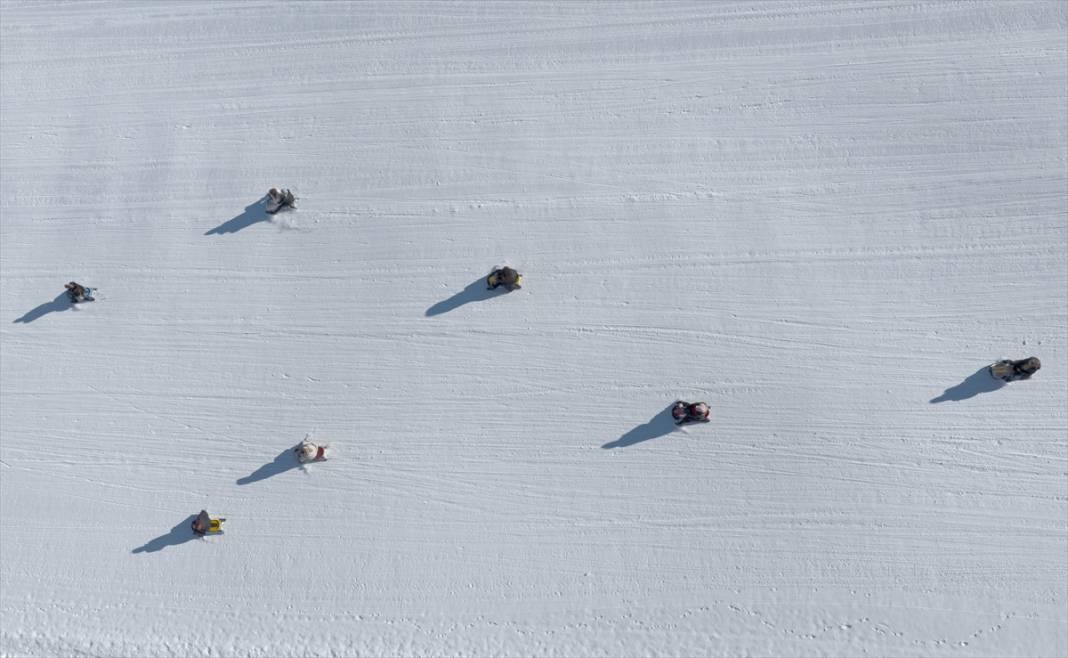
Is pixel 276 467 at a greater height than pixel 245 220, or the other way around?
pixel 245 220

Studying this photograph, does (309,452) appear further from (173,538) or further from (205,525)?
(173,538)

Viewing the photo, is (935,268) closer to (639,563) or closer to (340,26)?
(639,563)

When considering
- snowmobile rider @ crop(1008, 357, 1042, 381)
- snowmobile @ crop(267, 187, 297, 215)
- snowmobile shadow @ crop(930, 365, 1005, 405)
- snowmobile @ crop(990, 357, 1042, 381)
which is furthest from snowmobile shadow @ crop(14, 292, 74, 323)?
snowmobile rider @ crop(1008, 357, 1042, 381)

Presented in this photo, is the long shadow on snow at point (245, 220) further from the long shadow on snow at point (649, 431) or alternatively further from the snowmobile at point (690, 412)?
the snowmobile at point (690, 412)

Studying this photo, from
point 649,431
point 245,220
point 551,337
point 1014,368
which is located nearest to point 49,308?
point 245,220

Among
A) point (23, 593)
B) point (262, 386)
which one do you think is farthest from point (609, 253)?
point (23, 593)

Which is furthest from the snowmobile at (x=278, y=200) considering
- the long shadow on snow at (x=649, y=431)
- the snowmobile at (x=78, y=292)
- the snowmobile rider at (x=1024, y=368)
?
the snowmobile rider at (x=1024, y=368)

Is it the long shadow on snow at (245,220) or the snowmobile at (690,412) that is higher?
the long shadow on snow at (245,220)
